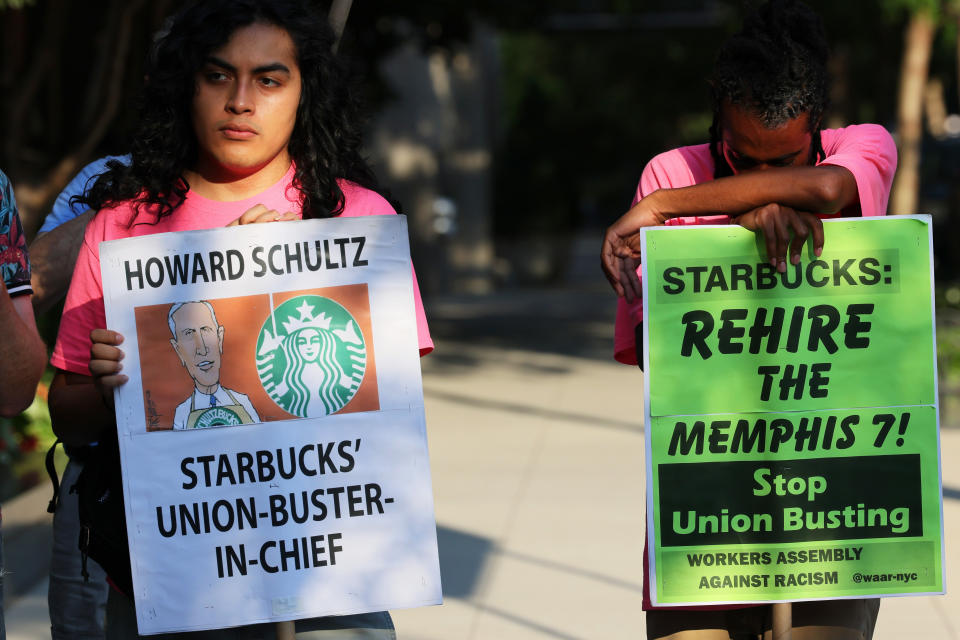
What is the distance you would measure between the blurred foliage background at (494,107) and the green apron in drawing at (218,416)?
74 cm

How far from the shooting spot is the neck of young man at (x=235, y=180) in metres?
2.80

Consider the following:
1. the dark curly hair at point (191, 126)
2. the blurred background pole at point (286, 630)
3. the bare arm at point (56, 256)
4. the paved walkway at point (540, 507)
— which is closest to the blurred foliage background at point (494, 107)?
the dark curly hair at point (191, 126)

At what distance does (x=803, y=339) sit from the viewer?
284 centimetres

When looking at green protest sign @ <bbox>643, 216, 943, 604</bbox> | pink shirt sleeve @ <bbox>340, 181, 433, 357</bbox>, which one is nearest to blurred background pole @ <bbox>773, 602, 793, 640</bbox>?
green protest sign @ <bbox>643, 216, 943, 604</bbox>

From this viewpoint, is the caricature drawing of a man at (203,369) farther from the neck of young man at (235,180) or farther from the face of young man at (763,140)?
the face of young man at (763,140)

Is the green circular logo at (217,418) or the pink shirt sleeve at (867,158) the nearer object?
the green circular logo at (217,418)

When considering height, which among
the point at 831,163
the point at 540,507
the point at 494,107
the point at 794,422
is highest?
the point at 494,107

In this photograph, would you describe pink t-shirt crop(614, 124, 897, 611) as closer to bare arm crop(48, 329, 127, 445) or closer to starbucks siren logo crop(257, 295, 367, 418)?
starbucks siren logo crop(257, 295, 367, 418)

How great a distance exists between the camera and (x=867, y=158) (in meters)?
2.88

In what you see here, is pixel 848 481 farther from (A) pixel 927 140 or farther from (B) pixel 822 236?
(A) pixel 927 140

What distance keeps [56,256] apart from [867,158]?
73.1 inches

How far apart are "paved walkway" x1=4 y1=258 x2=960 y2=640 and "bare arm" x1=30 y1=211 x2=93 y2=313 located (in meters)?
2.53

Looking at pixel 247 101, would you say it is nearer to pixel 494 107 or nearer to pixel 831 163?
pixel 831 163

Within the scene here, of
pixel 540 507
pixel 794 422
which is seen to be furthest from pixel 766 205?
pixel 540 507
